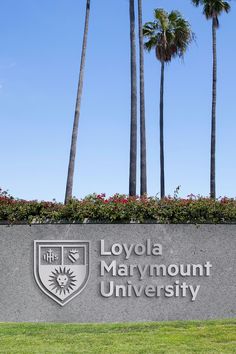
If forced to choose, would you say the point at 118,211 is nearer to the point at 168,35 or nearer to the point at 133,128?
the point at 133,128

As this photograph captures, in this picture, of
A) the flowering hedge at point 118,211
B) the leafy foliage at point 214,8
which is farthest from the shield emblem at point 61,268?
the leafy foliage at point 214,8

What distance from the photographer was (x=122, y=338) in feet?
43.2

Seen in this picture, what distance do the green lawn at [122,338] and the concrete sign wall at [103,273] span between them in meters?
0.63

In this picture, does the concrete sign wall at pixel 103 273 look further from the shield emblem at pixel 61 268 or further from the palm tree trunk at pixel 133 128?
the palm tree trunk at pixel 133 128

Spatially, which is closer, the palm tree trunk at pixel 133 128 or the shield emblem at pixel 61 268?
the shield emblem at pixel 61 268

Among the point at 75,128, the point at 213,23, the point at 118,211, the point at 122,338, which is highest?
the point at 213,23

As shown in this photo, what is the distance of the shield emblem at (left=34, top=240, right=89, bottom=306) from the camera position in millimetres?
15898

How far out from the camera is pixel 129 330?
14352 mm

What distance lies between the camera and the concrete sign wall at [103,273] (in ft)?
52.2

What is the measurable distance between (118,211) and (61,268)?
1.88 metres

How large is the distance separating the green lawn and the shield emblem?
2.89ft

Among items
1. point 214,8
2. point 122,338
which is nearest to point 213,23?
point 214,8

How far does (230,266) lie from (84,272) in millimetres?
3467

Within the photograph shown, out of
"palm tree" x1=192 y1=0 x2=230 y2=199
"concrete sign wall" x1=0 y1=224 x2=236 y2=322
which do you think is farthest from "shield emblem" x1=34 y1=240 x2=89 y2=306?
"palm tree" x1=192 y1=0 x2=230 y2=199
